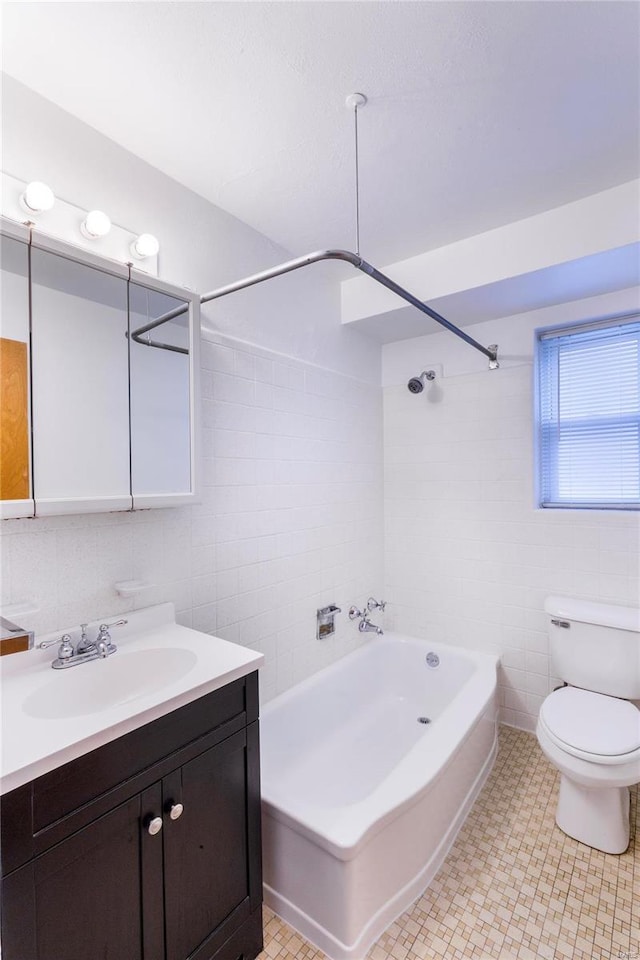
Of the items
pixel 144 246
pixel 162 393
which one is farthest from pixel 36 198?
pixel 162 393

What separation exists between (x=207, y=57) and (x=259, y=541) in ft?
5.66

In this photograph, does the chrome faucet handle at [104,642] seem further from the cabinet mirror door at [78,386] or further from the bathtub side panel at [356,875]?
the bathtub side panel at [356,875]

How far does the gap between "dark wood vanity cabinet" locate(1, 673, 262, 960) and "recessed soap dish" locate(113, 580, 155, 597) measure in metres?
0.49

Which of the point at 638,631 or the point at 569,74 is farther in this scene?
the point at 638,631

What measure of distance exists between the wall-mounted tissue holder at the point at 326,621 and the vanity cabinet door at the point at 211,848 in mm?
1100

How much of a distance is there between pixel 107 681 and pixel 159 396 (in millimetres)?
955

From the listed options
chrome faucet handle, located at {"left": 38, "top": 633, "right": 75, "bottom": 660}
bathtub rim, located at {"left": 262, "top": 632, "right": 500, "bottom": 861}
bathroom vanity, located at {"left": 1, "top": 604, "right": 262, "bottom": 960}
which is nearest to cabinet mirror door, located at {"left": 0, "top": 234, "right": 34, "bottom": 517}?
chrome faucet handle, located at {"left": 38, "top": 633, "right": 75, "bottom": 660}

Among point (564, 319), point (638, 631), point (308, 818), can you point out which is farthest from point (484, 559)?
point (308, 818)

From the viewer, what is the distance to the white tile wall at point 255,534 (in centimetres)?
144

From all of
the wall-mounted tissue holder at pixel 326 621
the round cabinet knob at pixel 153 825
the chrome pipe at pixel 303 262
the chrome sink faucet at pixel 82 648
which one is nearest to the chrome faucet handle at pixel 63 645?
the chrome sink faucet at pixel 82 648

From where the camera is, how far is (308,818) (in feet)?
4.71

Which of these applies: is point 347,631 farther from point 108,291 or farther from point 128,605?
point 108,291

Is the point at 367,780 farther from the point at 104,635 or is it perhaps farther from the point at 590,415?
the point at 590,415

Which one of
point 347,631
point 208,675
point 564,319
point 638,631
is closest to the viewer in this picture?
point 208,675
